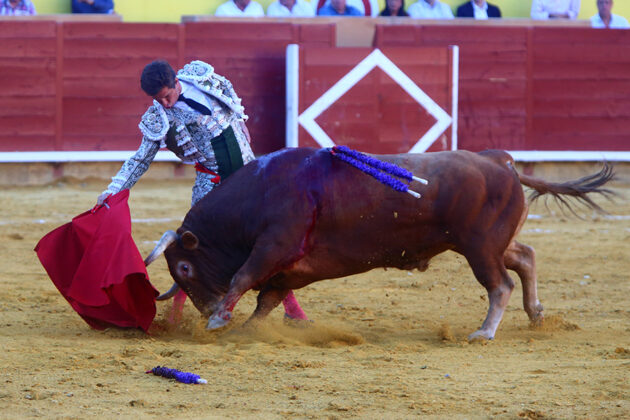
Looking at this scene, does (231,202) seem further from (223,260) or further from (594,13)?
(594,13)

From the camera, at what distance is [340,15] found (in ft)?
31.8

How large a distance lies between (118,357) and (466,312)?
6.03ft

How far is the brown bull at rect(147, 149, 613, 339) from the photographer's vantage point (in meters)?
3.99

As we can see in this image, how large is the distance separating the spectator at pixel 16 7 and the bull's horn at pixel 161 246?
555 centimetres

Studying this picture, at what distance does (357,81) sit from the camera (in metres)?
9.09

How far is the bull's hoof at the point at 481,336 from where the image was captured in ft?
13.1

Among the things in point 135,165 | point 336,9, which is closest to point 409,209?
point 135,165

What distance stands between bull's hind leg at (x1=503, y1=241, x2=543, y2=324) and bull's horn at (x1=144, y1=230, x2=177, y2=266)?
4.63 feet

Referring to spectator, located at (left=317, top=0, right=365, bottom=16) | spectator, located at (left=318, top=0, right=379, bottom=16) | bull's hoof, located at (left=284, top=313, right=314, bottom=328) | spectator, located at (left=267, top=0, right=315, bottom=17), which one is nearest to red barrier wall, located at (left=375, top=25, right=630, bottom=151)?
spectator, located at (left=317, top=0, right=365, bottom=16)

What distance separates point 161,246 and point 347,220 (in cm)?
76

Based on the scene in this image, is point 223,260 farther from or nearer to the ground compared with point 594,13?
nearer to the ground

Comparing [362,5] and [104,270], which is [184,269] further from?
[362,5]

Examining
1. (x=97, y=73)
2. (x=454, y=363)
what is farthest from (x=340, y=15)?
(x=454, y=363)

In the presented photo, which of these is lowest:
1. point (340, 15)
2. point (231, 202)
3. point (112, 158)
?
point (112, 158)
